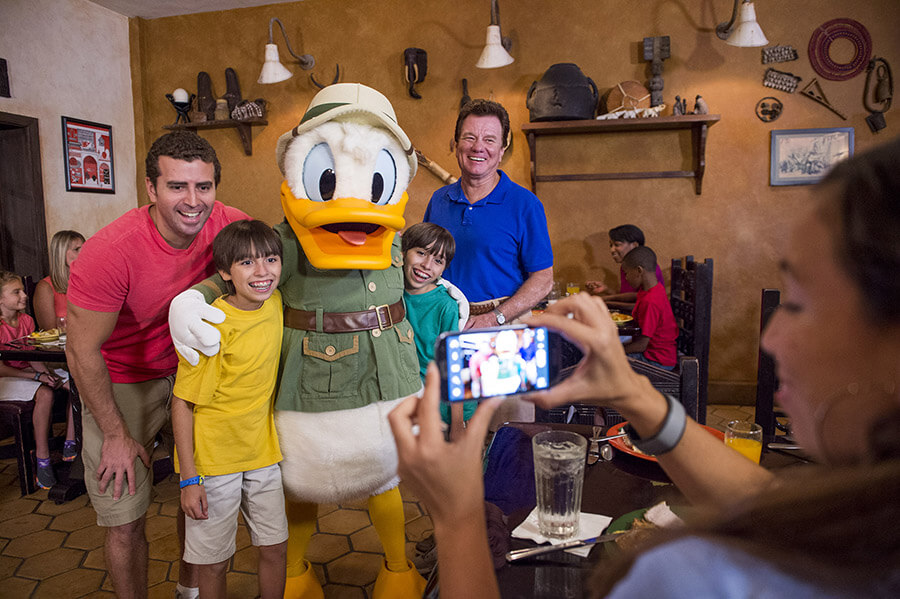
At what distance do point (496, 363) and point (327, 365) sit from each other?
66 centimetres

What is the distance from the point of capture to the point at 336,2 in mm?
4359

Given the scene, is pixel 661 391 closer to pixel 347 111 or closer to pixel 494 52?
pixel 347 111

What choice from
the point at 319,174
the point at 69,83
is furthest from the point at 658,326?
the point at 69,83

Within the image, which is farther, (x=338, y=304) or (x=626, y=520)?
(x=338, y=304)

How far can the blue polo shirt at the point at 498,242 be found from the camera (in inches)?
89.0

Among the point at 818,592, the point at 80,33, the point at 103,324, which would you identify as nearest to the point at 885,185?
the point at 818,592

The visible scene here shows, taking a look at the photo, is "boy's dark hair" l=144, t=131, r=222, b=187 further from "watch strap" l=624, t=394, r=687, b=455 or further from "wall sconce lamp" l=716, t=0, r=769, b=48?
"wall sconce lamp" l=716, t=0, r=769, b=48

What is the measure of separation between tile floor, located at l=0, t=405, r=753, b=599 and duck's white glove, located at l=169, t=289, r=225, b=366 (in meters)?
1.16

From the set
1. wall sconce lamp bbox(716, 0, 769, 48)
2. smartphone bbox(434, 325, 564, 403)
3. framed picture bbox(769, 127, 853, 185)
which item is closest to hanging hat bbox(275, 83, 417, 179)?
smartphone bbox(434, 325, 564, 403)

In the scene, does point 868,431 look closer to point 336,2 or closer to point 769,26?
point 769,26

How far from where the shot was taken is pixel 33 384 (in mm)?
3059

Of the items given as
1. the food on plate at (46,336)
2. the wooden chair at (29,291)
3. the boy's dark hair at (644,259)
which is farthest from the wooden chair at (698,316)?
the wooden chair at (29,291)

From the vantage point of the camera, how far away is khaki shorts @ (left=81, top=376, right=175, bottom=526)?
1659 mm

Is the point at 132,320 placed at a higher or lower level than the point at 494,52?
lower
